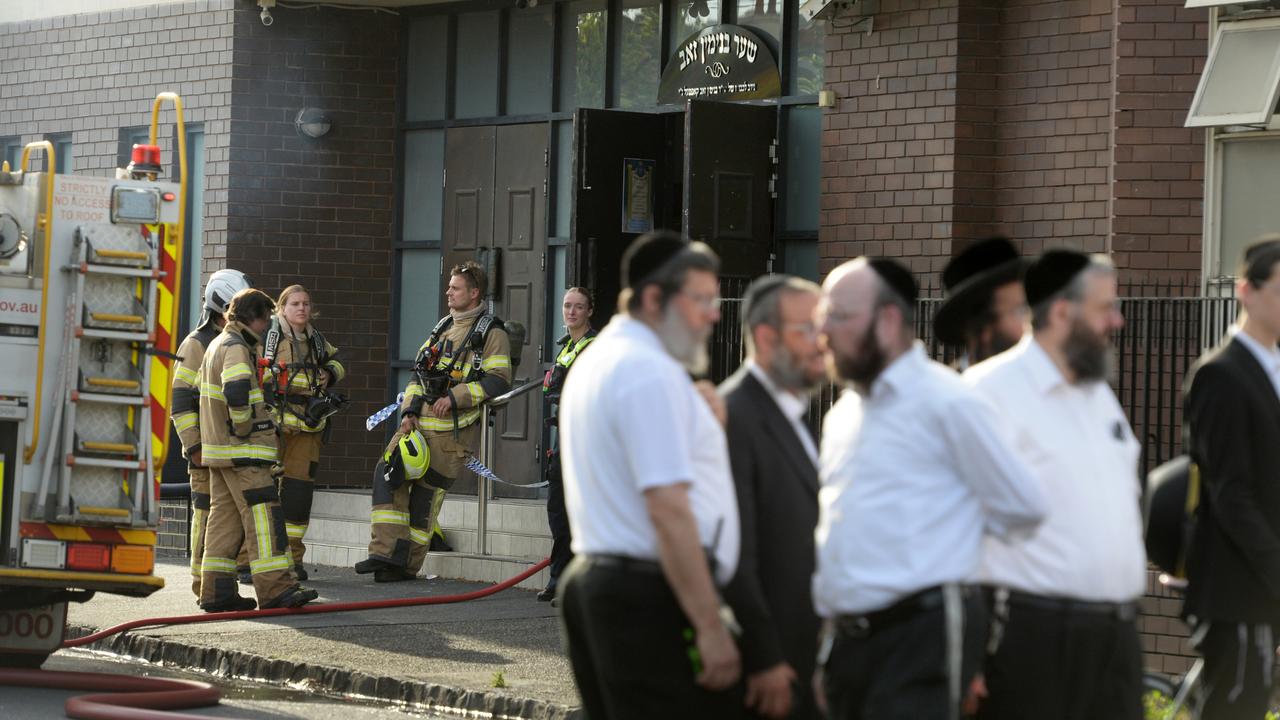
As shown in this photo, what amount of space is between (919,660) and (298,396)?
9.26 metres

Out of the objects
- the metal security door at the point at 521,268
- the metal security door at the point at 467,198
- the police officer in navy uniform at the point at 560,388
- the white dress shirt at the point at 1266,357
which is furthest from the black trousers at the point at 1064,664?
the metal security door at the point at 467,198

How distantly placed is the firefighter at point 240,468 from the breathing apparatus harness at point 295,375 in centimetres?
103

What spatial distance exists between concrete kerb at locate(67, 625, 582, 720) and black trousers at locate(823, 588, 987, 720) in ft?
13.2

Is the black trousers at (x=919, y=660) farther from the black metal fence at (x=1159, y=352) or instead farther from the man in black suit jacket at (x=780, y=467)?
the black metal fence at (x=1159, y=352)

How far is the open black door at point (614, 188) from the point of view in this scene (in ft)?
50.0

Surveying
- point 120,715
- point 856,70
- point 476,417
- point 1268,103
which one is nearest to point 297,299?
point 476,417

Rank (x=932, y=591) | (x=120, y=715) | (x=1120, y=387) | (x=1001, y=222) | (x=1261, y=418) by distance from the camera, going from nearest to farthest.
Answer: (x=932, y=591) → (x=1261, y=418) → (x=120, y=715) → (x=1120, y=387) → (x=1001, y=222)

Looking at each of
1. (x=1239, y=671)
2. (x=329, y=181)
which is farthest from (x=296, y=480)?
(x=1239, y=671)

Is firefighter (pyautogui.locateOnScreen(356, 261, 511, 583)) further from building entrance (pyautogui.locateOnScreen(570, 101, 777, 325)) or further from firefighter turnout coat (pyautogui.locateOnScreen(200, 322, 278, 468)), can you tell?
firefighter turnout coat (pyautogui.locateOnScreen(200, 322, 278, 468))

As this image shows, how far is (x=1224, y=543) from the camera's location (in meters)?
6.51

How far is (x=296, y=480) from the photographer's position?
14117 millimetres

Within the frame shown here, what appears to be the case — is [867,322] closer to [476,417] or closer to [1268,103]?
[1268,103]

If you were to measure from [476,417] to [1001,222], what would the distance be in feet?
12.5

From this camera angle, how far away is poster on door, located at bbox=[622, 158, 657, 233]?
15547mm
